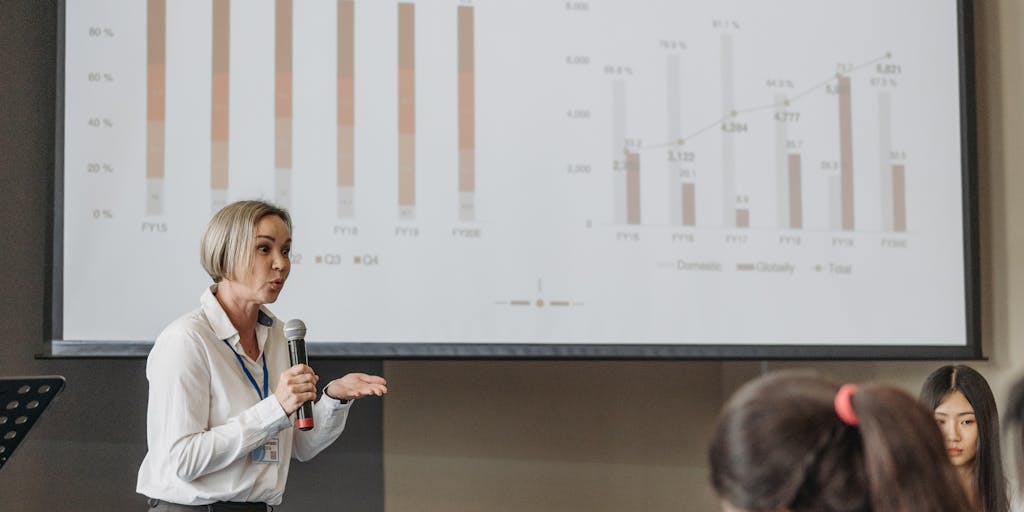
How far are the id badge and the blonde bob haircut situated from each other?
380 millimetres

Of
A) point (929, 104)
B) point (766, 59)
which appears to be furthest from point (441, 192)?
point (929, 104)

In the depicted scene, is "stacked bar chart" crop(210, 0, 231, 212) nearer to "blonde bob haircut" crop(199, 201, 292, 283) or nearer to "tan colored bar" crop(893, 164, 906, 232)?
"blonde bob haircut" crop(199, 201, 292, 283)

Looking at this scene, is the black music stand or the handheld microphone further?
the handheld microphone

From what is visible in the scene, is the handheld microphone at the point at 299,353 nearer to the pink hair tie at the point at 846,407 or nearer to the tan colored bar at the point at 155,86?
the tan colored bar at the point at 155,86

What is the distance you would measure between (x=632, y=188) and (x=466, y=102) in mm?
558

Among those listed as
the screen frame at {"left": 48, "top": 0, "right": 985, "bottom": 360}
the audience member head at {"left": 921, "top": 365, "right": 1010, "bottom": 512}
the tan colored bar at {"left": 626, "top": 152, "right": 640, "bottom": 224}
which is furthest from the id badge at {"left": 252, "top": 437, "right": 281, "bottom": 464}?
the audience member head at {"left": 921, "top": 365, "right": 1010, "bottom": 512}

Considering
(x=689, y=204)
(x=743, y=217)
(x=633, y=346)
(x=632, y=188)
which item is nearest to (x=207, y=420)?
(x=633, y=346)

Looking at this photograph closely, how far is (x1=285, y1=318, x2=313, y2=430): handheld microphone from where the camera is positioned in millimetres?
2082

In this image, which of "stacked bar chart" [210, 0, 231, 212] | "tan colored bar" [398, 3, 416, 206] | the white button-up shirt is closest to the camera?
the white button-up shirt

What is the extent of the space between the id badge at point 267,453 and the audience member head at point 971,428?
1.55 meters

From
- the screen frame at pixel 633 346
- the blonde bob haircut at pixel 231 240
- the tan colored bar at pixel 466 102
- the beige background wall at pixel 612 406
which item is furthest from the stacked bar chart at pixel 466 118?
the blonde bob haircut at pixel 231 240

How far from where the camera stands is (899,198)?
3.19m

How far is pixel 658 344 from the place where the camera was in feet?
9.68

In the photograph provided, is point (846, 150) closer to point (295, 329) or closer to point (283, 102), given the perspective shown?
point (283, 102)
